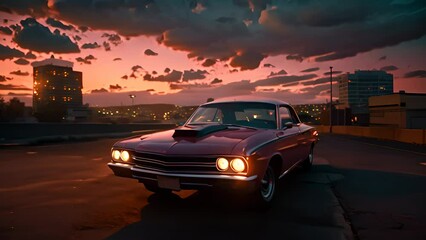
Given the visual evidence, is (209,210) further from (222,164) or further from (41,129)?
(41,129)

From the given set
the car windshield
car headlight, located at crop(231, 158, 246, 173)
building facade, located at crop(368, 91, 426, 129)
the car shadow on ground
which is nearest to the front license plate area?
the car shadow on ground

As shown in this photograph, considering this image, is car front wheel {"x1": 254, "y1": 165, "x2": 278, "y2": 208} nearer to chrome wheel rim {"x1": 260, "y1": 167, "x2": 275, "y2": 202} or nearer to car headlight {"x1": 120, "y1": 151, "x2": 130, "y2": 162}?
chrome wheel rim {"x1": 260, "y1": 167, "x2": 275, "y2": 202}

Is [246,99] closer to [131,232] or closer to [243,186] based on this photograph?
[243,186]

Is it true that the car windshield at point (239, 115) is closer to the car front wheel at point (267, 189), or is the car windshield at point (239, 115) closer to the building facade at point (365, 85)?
the car front wheel at point (267, 189)

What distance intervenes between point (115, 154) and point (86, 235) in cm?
141

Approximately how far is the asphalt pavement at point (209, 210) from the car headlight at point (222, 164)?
2.35 ft

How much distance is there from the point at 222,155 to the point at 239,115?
6.44ft

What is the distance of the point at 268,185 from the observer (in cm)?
494

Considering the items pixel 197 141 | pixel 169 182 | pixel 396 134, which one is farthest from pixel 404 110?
pixel 169 182

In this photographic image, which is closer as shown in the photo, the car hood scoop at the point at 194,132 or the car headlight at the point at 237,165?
the car headlight at the point at 237,165

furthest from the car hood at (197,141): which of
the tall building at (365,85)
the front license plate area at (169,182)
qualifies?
the tall building at (365,85)

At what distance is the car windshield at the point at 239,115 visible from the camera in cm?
566

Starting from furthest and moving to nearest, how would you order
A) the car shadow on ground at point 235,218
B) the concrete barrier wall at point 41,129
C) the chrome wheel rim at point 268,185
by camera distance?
the concrete barrier wall at point 41,129 < the chrome wheel rim at point 268,185 < the car shadow on ground at point 235,218

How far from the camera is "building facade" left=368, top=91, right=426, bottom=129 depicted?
6900 cm
